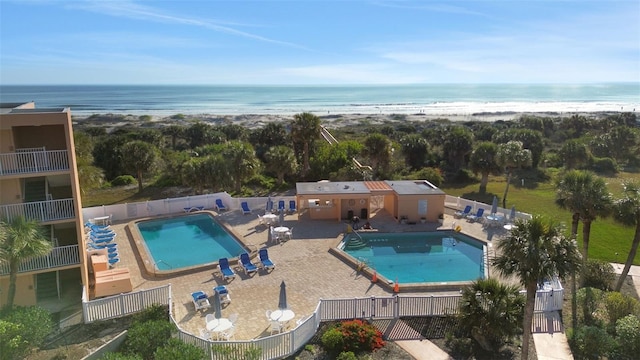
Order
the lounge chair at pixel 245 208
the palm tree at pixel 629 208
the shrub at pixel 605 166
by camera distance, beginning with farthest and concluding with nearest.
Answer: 1. the shrub at pixel 605 166
2. the lounge chair at pixel 245 208
3. the palm tree at pixel 629 208

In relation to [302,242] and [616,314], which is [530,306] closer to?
[616,314]

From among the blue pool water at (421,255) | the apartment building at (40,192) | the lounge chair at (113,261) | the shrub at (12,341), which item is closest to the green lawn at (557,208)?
the blue pool water at (421,255)

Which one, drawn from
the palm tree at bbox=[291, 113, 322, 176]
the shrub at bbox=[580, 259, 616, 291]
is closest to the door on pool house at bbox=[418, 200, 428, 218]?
the shrub at bbox=[580, 259, 616, 291]

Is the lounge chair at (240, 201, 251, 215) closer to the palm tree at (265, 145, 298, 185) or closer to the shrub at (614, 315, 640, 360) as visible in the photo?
the palm tree at (265, 145, 298, 185)

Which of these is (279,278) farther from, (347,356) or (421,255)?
(421,255)

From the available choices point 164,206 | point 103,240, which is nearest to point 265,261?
point 103,240

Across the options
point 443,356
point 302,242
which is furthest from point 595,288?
point 302,242

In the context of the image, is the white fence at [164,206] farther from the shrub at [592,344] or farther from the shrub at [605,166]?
the shrub at [605,166]
